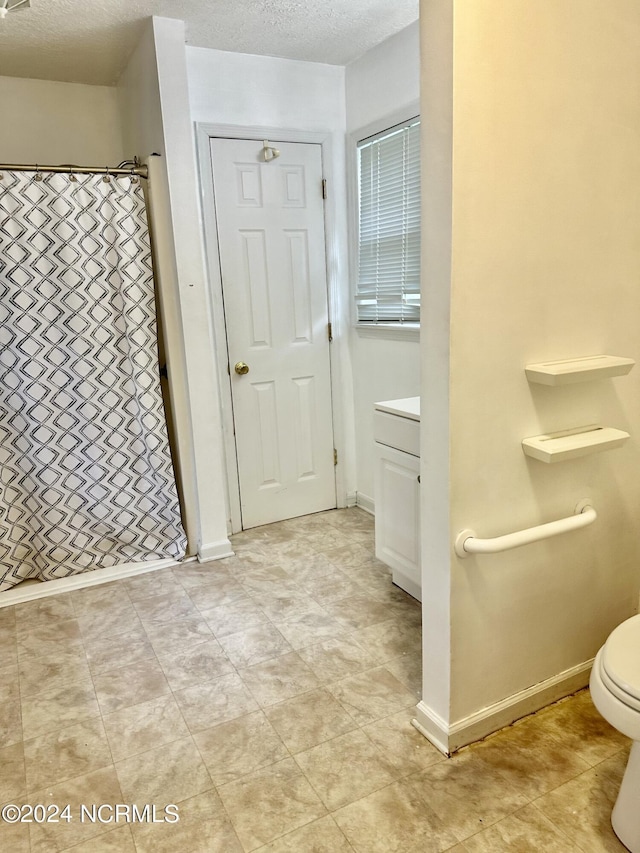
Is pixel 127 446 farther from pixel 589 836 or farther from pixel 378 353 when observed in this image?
pixel 589 836

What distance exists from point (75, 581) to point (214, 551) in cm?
64

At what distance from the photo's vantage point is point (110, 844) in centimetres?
142

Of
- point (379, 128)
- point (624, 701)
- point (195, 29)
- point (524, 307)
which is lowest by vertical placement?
point (624, 701)

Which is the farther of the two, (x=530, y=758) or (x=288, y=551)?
(x=288, y=551)

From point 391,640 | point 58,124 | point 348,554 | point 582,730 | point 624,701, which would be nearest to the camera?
point 624,701

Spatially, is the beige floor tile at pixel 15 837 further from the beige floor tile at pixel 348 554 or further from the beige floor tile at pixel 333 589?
the beige floor tile at pixel 348 554

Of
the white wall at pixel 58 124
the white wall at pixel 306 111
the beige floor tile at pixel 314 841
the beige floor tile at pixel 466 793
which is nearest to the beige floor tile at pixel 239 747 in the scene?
the beige floor tile at pixel 314 841

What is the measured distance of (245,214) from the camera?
2.92 m

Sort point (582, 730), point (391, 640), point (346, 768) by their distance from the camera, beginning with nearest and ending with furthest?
point (346, 768)
point (582, 730)
point (391, 640)

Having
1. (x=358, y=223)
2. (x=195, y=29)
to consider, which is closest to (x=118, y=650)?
(x=358, y=223)

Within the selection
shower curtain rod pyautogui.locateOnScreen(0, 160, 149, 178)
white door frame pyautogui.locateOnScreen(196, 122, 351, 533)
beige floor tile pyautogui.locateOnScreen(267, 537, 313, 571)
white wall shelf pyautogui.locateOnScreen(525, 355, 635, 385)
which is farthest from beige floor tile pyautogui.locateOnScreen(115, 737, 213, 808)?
shower curtain rod pyautogui.locateOnScreen(0, 160, 149, 178)

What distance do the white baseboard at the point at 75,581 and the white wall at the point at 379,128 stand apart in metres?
1.20

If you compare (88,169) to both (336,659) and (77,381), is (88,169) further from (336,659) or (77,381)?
(336,659)

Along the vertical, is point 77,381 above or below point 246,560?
above
